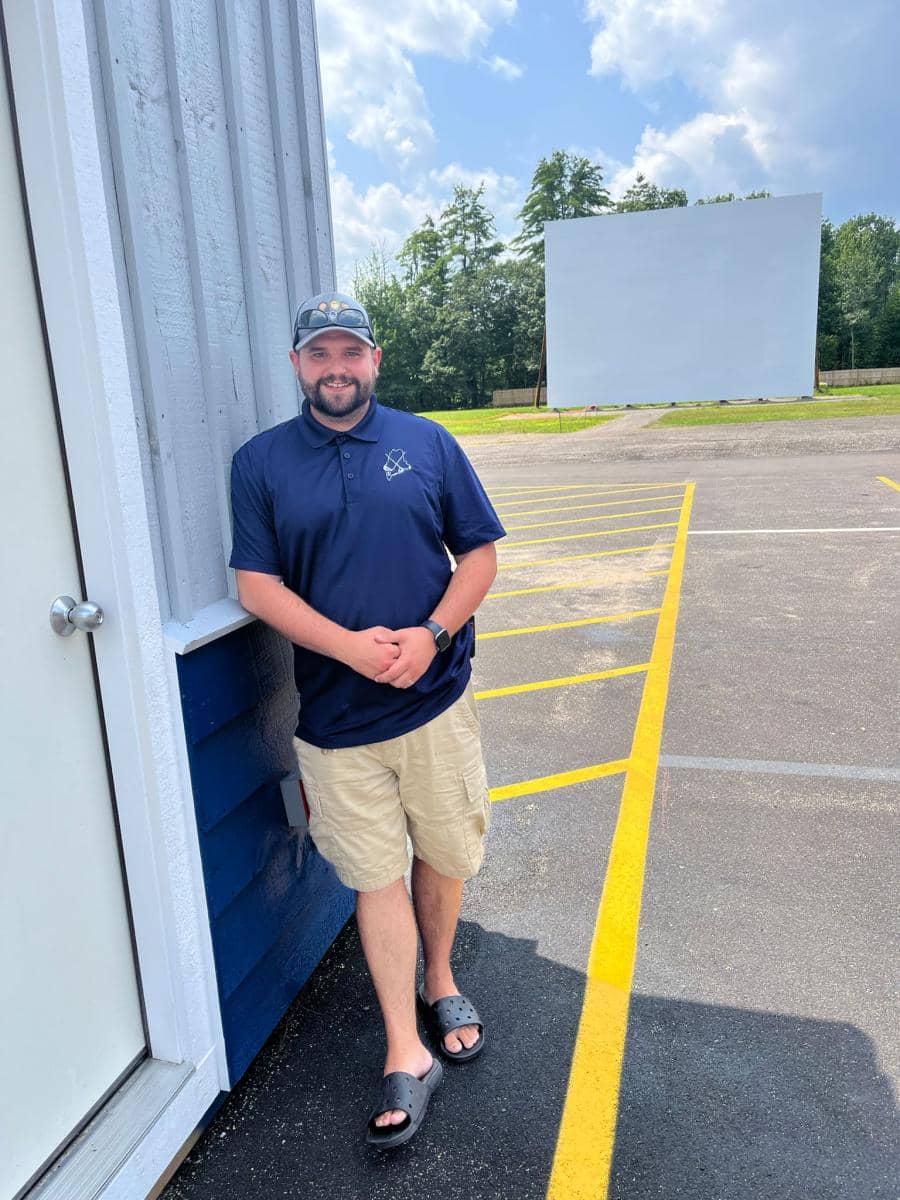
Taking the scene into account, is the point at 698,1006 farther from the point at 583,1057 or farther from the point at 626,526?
the point at 626,526

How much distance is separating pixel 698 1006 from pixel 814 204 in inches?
1569

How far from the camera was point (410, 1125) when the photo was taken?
2.09 metres

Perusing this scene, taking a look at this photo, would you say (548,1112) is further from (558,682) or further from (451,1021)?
(558,682)

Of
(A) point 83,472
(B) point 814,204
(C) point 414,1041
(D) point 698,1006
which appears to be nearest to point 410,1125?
(C) point 414,1041

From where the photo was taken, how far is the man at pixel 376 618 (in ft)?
6.84

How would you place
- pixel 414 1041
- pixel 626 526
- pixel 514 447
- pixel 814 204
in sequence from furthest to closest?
1. pixel 814 204
2. pixel 514 447
3. pixel 626 526
4. pixel 414 1041

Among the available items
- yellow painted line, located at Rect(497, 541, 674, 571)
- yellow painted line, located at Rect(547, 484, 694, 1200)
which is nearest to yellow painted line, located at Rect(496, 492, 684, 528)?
yellow painted line, located at Rect(497, 541, 674, 571)

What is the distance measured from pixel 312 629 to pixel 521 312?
6071 cm

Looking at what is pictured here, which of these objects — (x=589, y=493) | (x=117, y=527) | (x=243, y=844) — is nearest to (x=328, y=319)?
(x=117, y=527)

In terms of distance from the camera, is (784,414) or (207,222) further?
(784,414)

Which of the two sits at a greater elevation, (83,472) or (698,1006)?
Result: (83,472)

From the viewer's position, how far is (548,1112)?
2164 mm

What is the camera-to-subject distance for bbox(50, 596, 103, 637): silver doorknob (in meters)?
1.79

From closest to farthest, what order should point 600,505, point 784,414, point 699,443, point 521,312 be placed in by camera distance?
point 600,505
point 699,443
point 784,414
point 521,312
